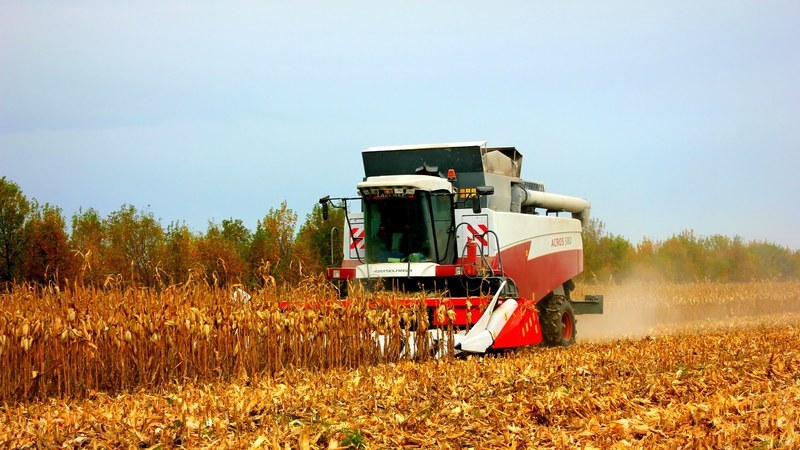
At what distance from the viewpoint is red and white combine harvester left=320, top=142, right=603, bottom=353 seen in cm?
1198

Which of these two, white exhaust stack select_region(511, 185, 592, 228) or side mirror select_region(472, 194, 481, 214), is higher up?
white exhaust stack select_region(511, 185, 592, 228)

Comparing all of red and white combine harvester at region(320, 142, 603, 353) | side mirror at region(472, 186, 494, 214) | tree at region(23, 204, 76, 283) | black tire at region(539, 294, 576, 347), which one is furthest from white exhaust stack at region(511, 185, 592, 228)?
tree at region(23, 204, 76, 283)

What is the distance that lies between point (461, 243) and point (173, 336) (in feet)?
16.2

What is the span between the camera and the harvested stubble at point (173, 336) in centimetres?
876

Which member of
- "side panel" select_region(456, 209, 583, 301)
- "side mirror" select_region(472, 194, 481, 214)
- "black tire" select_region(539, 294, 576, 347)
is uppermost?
→ "side mirror" select_region(472, 194, 481, 214)

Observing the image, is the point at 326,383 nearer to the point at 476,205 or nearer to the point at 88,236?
the point at 476,205

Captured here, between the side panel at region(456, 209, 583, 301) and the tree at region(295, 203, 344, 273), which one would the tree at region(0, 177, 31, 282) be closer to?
the tree at region(295, 203, 344, 273)

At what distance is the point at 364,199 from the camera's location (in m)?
13.1

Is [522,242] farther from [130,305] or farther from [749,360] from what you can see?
[130,305]

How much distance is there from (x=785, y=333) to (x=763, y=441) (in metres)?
9.48

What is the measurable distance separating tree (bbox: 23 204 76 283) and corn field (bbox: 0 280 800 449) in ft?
45.9

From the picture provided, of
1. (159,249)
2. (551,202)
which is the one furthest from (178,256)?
(551,202)

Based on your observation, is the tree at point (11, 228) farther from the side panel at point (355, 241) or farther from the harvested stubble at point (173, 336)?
the harvested stubble at point (173, 336)

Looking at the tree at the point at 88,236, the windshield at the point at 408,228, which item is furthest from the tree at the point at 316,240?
the windshield at the point at 408,228
